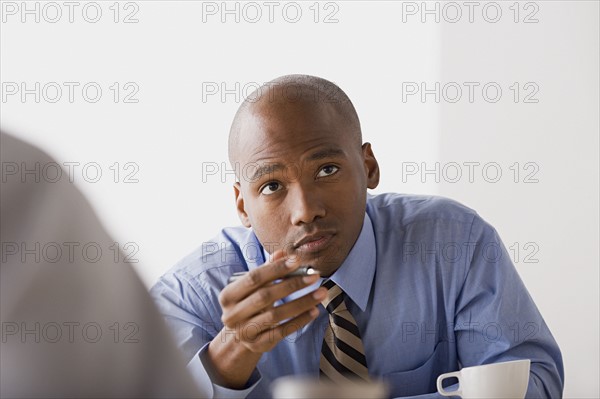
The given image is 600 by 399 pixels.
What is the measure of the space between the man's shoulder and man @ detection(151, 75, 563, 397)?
0.04 ft

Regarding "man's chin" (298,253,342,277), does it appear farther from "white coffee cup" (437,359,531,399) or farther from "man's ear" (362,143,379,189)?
"white coffee cup" (437,359,531,399)

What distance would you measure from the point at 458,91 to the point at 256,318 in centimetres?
157

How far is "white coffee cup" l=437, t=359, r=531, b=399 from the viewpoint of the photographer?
105cm

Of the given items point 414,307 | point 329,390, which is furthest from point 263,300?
point 414,307

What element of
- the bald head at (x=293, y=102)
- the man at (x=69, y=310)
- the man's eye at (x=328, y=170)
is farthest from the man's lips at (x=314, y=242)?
the man at (x=69, y=310)

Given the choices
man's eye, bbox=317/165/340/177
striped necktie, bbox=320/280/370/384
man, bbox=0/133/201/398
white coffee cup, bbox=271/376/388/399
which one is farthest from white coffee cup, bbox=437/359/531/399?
man, bbox=0/133/201/398

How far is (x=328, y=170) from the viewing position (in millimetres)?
1409

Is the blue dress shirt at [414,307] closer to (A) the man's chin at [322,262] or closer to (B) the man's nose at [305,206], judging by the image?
(A) the man's chin at [322,262]

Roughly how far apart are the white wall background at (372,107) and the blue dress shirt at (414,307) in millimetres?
839

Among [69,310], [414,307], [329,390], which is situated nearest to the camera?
[69,310]

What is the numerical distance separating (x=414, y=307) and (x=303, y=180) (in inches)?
13.2

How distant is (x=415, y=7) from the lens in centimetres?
244

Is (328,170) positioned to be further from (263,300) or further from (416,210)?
(263,300)

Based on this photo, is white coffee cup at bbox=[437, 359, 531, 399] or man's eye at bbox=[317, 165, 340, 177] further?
man's eye at bbox=[317, 165, 340, 177]
